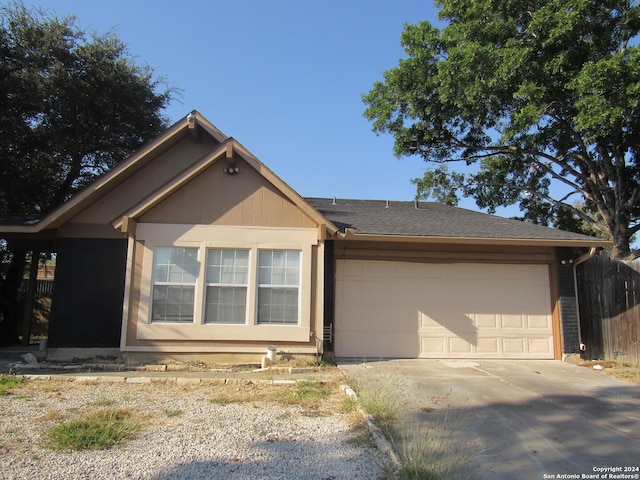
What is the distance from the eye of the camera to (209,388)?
699cm

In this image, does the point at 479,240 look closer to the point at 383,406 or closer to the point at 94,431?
the point at 383,406

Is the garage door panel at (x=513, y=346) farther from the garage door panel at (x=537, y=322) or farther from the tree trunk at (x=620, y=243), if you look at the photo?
the tree trunk at (x=620, y=243)

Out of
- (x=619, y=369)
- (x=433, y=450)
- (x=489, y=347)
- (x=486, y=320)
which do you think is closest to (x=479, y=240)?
(x=486, y=320)

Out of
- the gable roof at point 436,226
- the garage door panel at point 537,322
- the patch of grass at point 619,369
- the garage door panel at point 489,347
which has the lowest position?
the patch of grass at point 619,369

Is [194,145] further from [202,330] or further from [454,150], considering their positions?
[454,150]

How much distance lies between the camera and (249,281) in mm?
8820

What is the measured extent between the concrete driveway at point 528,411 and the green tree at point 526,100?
746 cm

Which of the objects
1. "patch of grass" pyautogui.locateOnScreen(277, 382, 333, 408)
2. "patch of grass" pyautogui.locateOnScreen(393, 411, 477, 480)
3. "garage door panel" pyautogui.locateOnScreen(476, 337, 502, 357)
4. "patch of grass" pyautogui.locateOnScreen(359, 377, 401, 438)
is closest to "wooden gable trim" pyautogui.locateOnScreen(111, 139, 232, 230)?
"patch of grass" pyautogui.locateOnScreen(277, 382, 333, 408)

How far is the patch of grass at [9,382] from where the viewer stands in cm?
654

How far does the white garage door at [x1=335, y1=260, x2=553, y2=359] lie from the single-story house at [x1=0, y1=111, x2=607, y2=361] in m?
0.02

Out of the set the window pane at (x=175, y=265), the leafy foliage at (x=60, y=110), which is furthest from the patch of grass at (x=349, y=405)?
the leafy foliage at (x=60, y=110)

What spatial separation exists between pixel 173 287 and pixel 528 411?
656 cm

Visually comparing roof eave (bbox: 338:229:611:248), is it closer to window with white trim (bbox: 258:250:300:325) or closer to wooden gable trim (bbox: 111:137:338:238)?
wooden gable trim (bbox: 111:137:338:238)

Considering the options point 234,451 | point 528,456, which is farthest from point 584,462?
point 234,451
